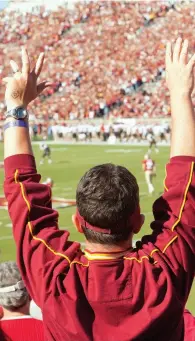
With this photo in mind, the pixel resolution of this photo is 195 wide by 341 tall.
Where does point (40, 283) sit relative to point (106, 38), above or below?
below

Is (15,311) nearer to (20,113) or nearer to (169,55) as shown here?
(20,113)

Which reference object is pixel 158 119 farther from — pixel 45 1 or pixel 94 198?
pixel 94 198

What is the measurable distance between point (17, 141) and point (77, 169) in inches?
714

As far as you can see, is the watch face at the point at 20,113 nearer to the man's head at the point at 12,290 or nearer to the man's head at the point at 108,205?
the man's head at the point at 108,205

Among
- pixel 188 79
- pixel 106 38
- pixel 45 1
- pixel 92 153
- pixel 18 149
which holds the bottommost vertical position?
pixel 92 153

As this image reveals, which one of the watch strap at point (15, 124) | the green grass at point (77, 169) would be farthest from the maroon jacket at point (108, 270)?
the green grass at point (77, 169)

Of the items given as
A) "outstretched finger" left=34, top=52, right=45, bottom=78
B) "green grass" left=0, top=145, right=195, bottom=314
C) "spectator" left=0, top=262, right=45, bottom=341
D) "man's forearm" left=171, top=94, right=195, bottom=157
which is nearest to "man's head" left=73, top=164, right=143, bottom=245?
"man's forearm" left=171, top=94, right=195, bottom=157

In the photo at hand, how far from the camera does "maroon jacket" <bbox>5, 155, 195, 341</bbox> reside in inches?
78.1

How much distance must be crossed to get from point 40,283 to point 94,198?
303 mm

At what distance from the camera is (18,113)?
7.45 ft

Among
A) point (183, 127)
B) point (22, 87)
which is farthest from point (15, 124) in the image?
point (183, 127)

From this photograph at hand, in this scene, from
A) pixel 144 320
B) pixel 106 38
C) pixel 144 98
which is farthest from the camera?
pixel 106 38

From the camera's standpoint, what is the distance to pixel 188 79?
229 cm

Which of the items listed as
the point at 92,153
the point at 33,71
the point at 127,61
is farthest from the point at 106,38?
the point at 33,71
